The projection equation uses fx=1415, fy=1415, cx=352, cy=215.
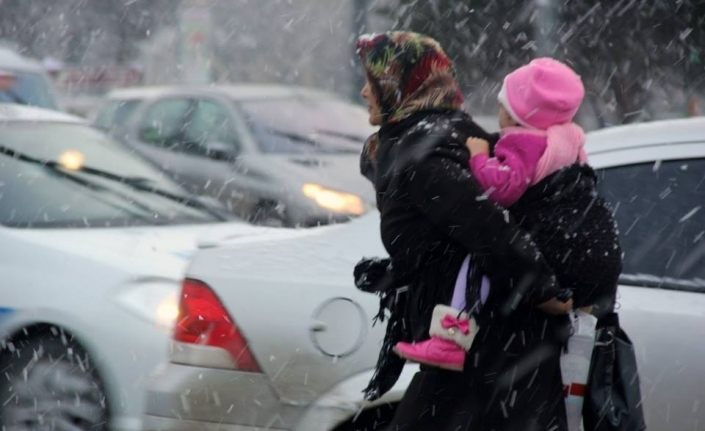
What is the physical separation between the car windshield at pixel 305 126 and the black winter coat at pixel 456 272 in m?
8.79

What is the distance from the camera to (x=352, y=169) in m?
12.2

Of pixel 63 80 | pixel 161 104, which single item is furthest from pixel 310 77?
pixel 161 104

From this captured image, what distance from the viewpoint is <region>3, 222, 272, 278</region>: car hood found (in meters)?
5.95

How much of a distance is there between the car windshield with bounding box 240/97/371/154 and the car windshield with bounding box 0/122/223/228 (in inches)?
191

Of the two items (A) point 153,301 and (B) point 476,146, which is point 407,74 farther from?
(A) point 153,301

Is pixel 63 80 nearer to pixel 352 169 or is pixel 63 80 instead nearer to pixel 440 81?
pixel 352 169

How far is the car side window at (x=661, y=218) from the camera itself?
4.16 metres

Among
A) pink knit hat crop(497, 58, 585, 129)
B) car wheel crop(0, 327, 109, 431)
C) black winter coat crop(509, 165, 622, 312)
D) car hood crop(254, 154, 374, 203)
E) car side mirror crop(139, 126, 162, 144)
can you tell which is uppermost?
car side mirror crop(139, 126, 162, 144)

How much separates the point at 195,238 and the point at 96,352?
1.01 meters

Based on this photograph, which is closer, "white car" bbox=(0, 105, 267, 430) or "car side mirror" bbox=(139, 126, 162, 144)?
"white car" bbox=(0, 105, 267, 430)

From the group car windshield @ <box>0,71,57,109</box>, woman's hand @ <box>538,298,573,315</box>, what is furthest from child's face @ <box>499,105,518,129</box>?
car windshield @ <box>0,71,57,109</box>

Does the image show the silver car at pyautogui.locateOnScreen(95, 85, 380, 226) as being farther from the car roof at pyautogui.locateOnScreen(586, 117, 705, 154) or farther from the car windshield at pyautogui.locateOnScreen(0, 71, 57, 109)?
the car roof at pyautogui.locateOnScreen(586, 117, 705, 154)

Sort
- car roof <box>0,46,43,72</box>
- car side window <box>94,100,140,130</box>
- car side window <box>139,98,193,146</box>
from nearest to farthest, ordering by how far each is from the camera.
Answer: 1. car roof <box>0,46,43,72</box>
2. car side window <box>139,98,193,146</box>
3. car side window <box>94,100,140,130</box>

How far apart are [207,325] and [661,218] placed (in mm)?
1442
